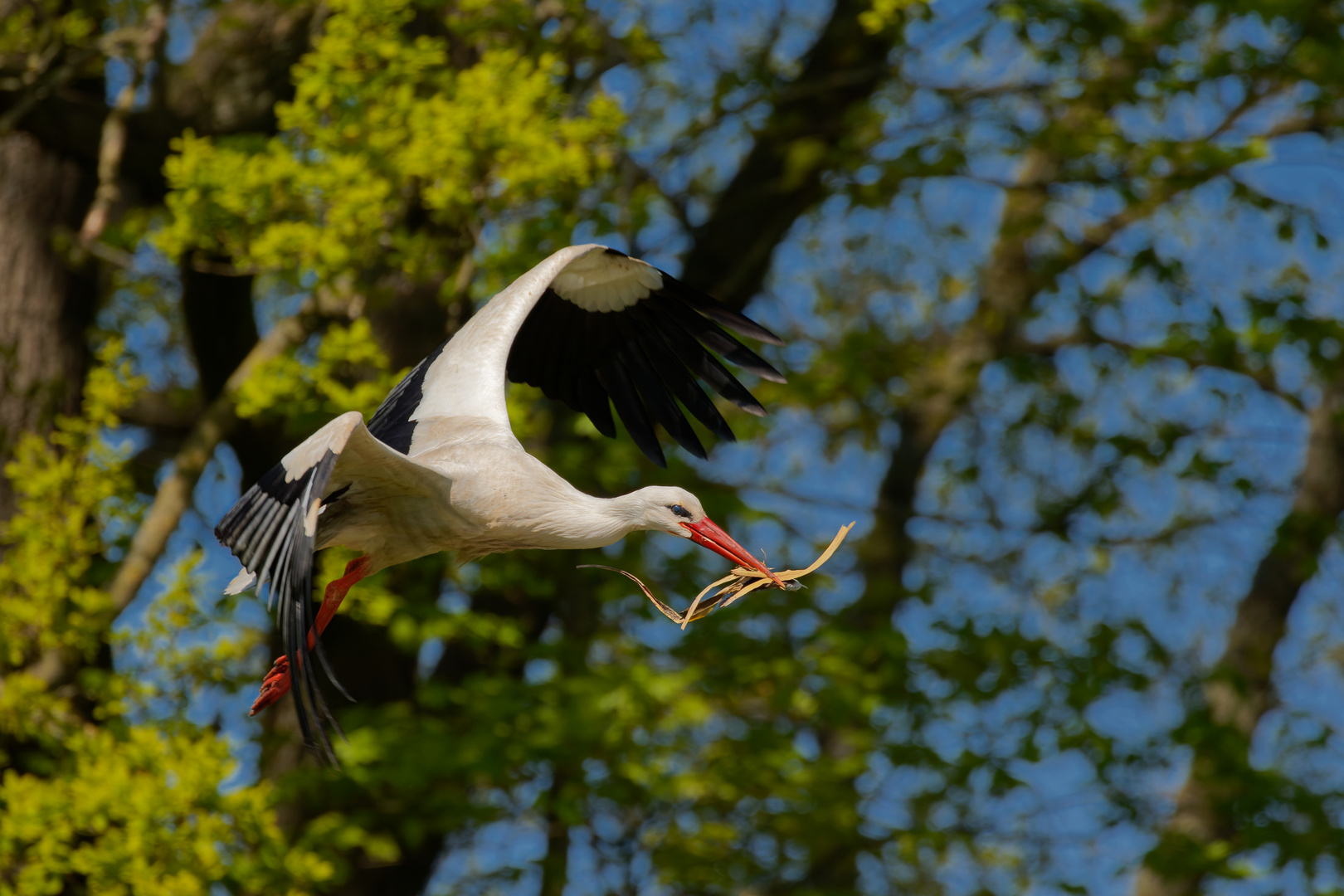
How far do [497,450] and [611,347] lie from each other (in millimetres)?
1681

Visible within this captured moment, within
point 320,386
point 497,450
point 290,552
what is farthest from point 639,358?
point 290,552

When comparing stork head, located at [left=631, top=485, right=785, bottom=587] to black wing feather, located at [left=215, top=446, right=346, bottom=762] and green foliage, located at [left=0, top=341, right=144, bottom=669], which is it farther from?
green foliage, located at [left=0, top=341, right=144, bottom=669]

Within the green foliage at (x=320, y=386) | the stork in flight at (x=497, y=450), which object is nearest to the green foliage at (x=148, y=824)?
the green foliage at (x=320, y=386)

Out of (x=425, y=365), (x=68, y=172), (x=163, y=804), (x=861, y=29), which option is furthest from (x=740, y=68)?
(x=163, y=804)

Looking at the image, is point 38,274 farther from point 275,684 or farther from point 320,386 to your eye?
point 275,684

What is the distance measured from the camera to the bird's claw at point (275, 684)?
4773 mm

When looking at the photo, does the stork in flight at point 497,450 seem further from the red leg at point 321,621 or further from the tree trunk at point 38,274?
the tree trunk at point 38,274

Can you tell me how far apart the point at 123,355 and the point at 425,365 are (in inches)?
140

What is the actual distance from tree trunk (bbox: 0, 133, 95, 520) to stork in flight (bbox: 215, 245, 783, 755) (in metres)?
3.99

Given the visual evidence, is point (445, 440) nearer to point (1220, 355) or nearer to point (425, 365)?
point (425, 365)

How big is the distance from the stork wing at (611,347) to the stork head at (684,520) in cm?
87

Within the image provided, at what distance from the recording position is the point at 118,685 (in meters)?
7.59

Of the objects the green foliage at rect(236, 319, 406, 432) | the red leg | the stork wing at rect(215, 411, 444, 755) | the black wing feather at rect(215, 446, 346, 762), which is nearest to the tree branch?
the green foliage at rect(236, 319, 406, 432)

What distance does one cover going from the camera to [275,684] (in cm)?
483
